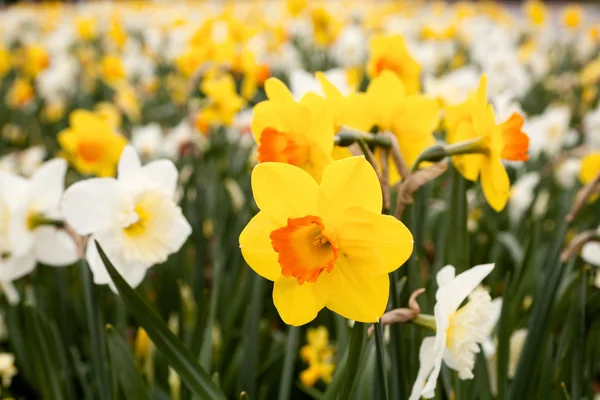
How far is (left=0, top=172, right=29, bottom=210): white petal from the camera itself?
3.84ft

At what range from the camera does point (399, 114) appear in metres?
1.05

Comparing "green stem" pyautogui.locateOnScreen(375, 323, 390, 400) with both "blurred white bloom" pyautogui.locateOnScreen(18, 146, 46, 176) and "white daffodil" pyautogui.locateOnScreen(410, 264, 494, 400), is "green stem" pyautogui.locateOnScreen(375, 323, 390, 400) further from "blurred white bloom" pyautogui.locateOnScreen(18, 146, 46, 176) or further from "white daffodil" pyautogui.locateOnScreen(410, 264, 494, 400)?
"blurred white bloom" pyautogui.locateOnScreen(18, 146, 46, 176)

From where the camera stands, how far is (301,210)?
0.72 m

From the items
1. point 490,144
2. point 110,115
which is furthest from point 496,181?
point 110,115

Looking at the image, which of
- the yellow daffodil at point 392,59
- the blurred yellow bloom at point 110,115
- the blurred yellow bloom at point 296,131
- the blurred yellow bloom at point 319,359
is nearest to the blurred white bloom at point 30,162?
the blurred yellow bloom at point 110,115

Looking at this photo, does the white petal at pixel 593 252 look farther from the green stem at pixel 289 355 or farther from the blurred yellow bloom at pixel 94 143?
the blurred yellow bloom at pixel 94 143

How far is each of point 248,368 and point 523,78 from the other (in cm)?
294

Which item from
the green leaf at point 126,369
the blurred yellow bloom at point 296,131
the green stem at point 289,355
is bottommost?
the green stem at point 289,355

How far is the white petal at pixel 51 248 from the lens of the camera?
1196 millimetres

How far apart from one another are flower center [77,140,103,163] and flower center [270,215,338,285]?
133cm

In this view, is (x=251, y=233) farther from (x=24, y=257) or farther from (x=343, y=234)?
(x=24, y=257)

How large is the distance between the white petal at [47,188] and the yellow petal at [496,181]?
82cm

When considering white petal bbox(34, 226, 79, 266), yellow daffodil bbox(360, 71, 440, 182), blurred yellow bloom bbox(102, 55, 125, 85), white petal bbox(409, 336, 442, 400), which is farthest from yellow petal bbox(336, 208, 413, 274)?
blurred yellow bloom bbox(102, 55, 125, 85)

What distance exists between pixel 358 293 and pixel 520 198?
5.66ft
